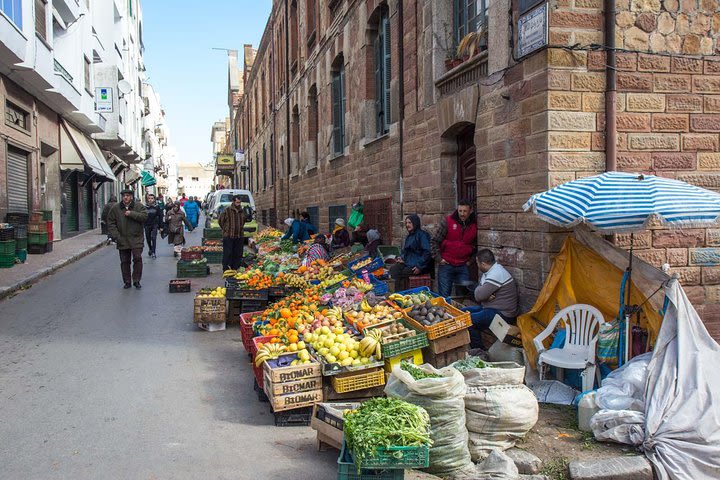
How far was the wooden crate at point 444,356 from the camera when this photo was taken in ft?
20.1

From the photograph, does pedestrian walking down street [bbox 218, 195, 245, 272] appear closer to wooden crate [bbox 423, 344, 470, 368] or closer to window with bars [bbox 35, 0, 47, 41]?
wooden crate [bbox 423, 344, 470, 368]

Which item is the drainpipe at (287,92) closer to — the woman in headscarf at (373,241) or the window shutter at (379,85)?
the window shutter at (379,85)

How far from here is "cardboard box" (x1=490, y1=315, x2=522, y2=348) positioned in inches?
265

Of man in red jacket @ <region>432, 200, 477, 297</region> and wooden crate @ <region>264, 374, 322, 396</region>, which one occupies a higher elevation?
man in red jacket @ <region>432, 200, 477, 297</region>

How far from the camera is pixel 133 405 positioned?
5.69 meters

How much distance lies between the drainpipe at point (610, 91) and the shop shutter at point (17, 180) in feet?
56.3

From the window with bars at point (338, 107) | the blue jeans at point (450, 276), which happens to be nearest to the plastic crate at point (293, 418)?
the blue jeans at point (450, 276)

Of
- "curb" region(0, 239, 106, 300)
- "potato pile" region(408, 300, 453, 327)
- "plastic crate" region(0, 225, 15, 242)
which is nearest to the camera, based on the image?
"potato pile" region(408, 300, 453, 327)

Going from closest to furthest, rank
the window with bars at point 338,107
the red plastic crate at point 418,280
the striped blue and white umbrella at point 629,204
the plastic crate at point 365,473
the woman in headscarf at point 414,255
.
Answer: the plastic crate at point 365,473 → the striped blue and white umbrella at point 629,204 → the red plastic crate at point 418,280 → the woman in headscarf at point 414,255 → the window with bars at point 338,107

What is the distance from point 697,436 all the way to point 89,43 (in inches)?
1131

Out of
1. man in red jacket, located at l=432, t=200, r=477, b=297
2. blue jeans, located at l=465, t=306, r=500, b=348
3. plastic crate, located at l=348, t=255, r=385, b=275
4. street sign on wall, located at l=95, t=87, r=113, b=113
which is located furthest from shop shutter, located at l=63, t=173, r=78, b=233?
blue jeans, located at l=465, t=306, r=500, b=348

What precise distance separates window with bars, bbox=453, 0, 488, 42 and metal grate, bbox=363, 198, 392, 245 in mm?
3782

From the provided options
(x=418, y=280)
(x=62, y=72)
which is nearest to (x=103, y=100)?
(x=62, y=72)

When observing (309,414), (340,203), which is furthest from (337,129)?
(309,414)
